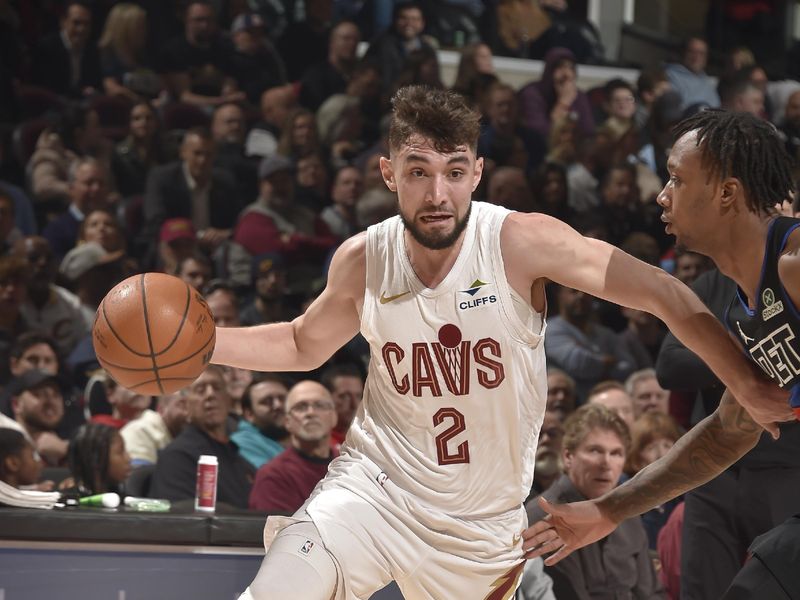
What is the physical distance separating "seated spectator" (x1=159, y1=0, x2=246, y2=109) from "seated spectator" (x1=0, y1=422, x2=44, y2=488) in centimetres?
463

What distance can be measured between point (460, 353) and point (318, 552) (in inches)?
26.2

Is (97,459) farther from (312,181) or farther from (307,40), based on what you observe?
(307,40)

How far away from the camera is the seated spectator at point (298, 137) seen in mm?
9203

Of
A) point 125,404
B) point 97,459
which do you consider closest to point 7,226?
point 125,404

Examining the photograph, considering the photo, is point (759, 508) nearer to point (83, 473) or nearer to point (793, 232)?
point (793, 232)

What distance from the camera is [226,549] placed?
14.2 ft

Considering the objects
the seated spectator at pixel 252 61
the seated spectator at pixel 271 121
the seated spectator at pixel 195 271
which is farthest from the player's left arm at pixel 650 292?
the seated spectator at pixel 252 61

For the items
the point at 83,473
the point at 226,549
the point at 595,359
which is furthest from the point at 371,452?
the point at 595,359

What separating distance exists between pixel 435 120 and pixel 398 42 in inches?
278

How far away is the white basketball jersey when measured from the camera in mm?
3348

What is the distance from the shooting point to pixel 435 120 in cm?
339

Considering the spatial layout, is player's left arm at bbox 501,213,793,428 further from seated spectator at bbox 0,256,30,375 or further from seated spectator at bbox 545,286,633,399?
seated spectator at bbox 0,256,30,375

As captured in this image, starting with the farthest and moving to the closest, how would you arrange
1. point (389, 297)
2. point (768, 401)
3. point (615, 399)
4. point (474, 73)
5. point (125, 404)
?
point (474, 73) < point (125, 404) < point (615, 399) < point (389, 297) < point (768, 401)

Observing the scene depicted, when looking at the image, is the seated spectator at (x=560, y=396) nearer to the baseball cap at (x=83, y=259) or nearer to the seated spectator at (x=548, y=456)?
the seated spectator at (x=548, y=456)
